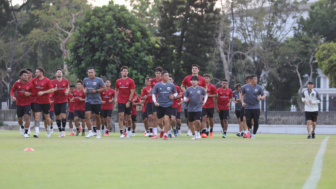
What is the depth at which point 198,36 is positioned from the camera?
49.0m

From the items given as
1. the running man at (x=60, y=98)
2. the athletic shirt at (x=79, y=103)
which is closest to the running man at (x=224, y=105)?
the athletic shirt at (x=79, y=103)

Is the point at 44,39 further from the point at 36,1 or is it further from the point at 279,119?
the point at 279,119

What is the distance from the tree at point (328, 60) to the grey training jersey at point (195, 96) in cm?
3745

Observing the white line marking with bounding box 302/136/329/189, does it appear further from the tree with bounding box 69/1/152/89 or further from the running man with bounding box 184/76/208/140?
the tree with bounding box 69/1/152/89

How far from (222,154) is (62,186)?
5417 millimetres

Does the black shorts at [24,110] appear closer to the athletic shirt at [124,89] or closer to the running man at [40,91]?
the running man at [40,91]

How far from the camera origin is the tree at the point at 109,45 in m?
41.2

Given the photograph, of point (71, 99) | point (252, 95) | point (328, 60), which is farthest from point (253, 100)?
point (328, 60)

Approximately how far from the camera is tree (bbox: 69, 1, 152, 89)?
4116cm

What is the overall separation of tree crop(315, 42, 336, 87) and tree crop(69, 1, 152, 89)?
19893 millimetres

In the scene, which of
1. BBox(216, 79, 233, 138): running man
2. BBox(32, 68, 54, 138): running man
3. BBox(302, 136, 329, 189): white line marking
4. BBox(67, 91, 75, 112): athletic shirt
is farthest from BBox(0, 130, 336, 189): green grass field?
BBox(67, 91, 75, 112): athletic shirt

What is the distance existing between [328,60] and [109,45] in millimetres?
22708

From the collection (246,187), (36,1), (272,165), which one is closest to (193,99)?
(272,165)

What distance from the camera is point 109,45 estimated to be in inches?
1618
